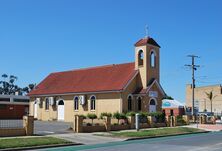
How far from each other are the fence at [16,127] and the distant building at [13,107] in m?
35.8

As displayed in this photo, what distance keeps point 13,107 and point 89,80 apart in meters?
20.5

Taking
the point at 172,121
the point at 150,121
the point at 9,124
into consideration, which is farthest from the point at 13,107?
the point at 9,124

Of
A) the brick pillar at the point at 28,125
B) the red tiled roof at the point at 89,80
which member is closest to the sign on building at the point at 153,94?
the red tiled roof at the point at 89,80

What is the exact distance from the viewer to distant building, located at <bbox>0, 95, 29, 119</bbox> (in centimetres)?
6053

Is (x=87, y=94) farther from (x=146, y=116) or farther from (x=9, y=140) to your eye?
(x=9, y=140)

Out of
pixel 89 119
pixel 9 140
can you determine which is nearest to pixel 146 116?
pixel 89 119

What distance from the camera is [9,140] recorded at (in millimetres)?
20562

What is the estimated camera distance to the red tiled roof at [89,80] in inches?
1727

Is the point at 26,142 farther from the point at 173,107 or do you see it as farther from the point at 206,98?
the point at 206,98

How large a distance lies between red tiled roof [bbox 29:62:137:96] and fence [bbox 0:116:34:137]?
1847 cm

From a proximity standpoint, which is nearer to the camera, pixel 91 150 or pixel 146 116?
pixel 91 150

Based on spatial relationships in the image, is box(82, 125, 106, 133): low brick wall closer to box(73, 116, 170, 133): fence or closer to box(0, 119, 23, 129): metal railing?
box(73, 116, 170, 133): fence

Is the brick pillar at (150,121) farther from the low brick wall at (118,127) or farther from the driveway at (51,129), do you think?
the driveway at (51,129)

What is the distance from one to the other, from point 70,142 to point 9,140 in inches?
131
